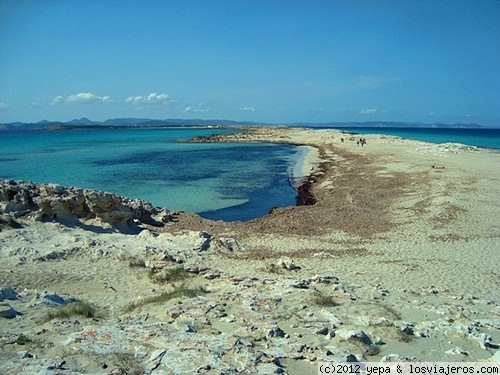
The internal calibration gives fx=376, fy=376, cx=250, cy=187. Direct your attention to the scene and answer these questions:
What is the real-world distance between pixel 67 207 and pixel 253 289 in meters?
8.41

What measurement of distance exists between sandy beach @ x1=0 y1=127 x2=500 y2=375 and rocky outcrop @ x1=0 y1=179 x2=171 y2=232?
0.09 metres

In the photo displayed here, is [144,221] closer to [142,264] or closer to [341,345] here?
[142,264]

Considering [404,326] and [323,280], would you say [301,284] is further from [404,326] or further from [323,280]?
[404,326]

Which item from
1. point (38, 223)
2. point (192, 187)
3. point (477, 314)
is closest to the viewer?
point (477, 314)

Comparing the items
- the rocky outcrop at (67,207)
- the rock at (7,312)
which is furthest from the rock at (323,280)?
the rocky outcrop at (67,207)

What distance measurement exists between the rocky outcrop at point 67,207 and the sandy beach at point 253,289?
9 cm

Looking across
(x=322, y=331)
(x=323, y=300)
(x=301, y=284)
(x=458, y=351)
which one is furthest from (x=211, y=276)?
(x=458, y=351)

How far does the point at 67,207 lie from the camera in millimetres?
13172

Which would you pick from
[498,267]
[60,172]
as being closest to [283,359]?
[498,267]

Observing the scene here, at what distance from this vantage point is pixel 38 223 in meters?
12.1

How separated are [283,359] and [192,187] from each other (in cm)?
2338

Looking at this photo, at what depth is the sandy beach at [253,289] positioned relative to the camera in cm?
522

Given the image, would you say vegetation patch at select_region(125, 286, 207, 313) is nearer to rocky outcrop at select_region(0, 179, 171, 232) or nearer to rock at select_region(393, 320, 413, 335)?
rock at select_region(393, 320, 413, 335)

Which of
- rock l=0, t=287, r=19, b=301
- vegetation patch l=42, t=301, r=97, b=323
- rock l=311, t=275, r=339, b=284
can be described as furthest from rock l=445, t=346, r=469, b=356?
rock l=0, t=287, r=19, b=301
